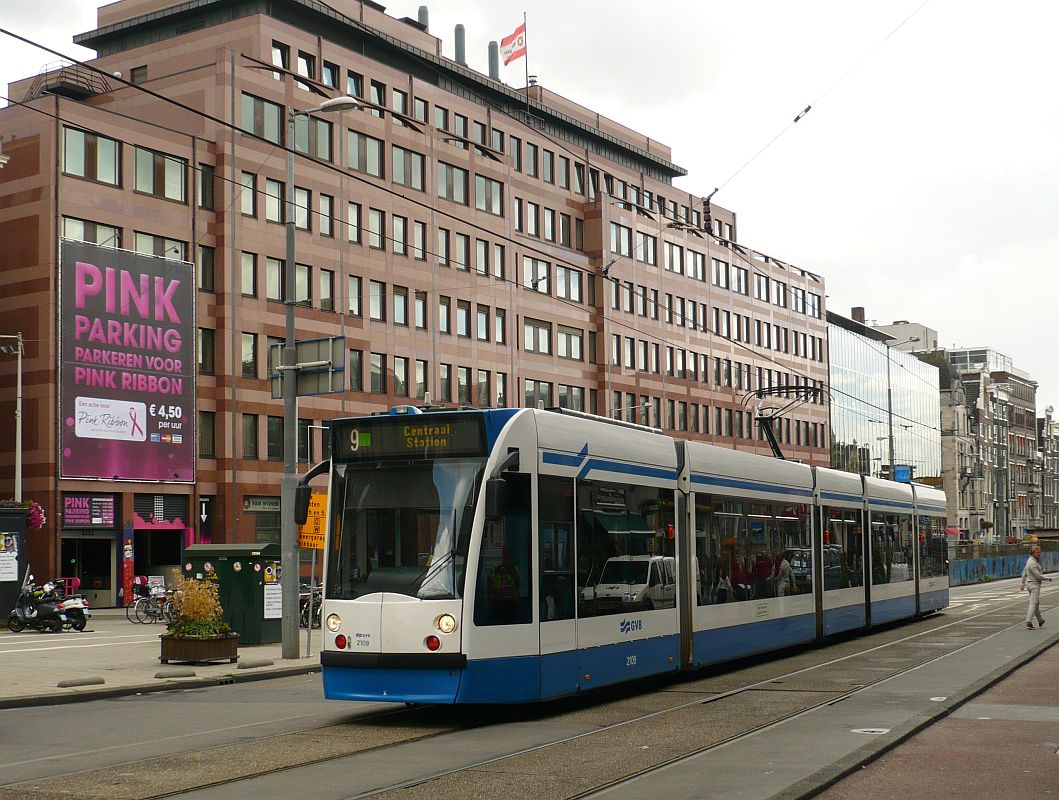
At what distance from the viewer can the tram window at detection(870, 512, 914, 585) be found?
91.3ft

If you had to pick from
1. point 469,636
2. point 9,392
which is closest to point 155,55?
point 9,392

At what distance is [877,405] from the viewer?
112 metres

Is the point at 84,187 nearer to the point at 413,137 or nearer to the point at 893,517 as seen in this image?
the point at 413,137

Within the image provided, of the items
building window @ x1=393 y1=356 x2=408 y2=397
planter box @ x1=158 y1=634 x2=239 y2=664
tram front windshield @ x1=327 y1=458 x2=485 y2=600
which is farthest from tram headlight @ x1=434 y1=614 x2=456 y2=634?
building window @ x1=393 y1=356 x2=408 y2=397

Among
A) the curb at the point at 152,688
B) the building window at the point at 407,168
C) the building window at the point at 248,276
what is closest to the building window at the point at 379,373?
the building window at the point at 248,276

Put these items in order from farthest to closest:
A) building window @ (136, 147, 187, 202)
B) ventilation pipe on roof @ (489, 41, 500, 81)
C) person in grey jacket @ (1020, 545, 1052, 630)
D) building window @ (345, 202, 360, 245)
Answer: ventilation pipe on roof @ (489, 41, 500, 81), building window @ (345, 202, 360, 245), building window @ (136, 147, 187, 202), person in grey jacket @ (1020, 545, 1052, 630)

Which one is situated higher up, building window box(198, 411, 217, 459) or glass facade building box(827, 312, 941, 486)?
glass facade building box(827, 312, 941, 486)

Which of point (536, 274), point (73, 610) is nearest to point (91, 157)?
point (73, 610)

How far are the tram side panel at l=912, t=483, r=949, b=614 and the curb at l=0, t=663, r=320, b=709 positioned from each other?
15.8m

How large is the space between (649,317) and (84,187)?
3746cm

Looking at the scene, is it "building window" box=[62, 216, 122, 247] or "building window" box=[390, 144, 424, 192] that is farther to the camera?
"building window" box=[390, 144, 424, 192]

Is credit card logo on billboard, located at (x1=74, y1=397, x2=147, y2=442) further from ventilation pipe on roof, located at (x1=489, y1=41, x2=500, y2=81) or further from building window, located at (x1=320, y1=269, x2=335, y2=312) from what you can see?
ventilation pipe on roof, located at (x1=489, y1=41, x2=500, y2=81)

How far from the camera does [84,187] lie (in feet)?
152

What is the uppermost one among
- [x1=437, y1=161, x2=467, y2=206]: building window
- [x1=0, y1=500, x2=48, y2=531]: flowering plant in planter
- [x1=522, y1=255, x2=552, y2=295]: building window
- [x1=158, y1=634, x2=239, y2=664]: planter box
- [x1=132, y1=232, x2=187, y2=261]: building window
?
[x1=437, y1=161, x2=467, y2=206]: building window
